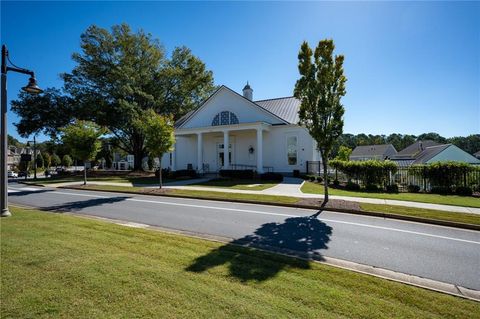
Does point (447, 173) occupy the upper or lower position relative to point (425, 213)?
upper

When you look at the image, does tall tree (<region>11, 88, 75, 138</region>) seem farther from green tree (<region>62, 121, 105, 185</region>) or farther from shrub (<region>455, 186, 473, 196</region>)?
shrub (<region>455, 186, 473, 196</region>)

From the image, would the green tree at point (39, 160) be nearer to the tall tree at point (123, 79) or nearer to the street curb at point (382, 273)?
the tall tree at point (123, 79)

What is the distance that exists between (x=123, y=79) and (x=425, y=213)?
112 ft

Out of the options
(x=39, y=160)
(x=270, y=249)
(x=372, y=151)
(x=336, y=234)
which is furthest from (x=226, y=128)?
(x=372, y=151)

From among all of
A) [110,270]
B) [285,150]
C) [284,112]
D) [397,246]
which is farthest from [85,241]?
[284,112]

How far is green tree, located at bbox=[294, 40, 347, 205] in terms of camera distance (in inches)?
448

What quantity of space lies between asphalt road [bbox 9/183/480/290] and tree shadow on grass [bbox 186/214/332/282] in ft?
0.09

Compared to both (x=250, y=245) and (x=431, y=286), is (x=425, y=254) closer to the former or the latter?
(x=431, y=286)

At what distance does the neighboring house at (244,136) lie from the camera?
993 inches

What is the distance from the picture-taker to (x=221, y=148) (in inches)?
1177

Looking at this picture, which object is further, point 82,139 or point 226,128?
point 226,128

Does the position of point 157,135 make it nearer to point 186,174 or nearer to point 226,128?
point 226,128

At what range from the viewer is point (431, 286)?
13.9 feet

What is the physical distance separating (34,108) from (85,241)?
38177 millimetres
